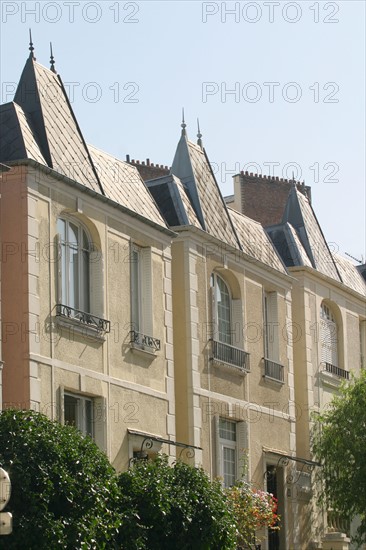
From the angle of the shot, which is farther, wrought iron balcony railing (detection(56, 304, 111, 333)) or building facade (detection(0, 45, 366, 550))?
wrought iron balcony railing (detection(56, 304, 111, 333))

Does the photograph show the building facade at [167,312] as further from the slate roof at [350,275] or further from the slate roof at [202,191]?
the slate roof at [350,275]

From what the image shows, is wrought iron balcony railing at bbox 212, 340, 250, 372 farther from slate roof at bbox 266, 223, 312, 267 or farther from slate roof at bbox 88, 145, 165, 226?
slate roof at bbox 266, 223, 312, 267

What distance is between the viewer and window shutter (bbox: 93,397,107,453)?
27.1 metres

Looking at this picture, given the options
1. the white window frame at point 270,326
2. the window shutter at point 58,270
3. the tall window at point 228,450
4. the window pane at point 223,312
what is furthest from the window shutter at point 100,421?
the white window frame at point 270,326

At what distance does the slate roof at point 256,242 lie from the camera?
113ft

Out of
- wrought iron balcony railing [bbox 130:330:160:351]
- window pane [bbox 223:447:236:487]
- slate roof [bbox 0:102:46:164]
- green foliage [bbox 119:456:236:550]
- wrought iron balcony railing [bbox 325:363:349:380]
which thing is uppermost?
slate roof [bbox 0:102:46:164]

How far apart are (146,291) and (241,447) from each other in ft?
16.1

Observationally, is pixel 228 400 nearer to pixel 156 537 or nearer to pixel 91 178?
pixel 91 178

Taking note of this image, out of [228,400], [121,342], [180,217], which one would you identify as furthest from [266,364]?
[121,342]

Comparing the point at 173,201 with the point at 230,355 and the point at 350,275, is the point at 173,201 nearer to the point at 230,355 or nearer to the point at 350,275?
the point at 230,355

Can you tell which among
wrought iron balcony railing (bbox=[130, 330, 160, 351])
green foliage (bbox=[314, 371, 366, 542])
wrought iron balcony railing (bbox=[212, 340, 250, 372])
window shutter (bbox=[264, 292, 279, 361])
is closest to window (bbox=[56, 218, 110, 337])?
wrought iron balcony railing (bbox=[130, 330, 160, 351])

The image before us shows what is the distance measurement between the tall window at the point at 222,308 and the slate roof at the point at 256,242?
3.83 feet

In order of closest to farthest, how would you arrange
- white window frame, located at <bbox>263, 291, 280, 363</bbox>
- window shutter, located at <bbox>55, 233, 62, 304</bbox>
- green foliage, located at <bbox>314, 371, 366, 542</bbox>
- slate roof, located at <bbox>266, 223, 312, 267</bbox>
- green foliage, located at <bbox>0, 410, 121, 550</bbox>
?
green foliage, located at <bbox>0, 410, 121, 550</bbox>
window shutter, located at <bbox>55, 233, 62, 304</bbox>
green foliage, located at <bbox>314, 371, 366, 542</bbox>
white window frame, located at <bbox>263, 291, 280, 363</bbox>
slate roof, located at <bbox>266, 223, 312, 267</bbox>

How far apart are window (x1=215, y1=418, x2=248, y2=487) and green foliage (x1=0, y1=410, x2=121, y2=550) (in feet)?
31.5
